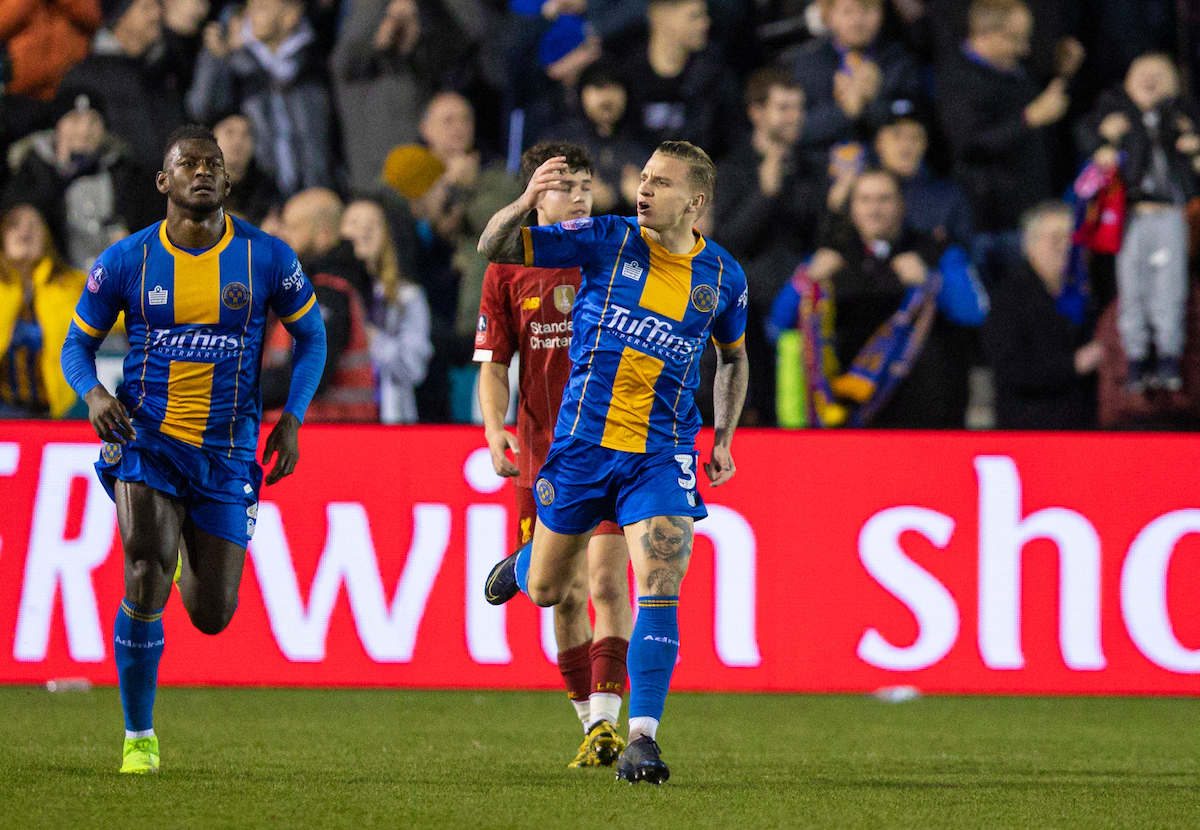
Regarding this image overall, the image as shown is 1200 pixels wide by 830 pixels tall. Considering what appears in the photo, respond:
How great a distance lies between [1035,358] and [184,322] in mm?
5635

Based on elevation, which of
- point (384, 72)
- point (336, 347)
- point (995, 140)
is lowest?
point (336, 347)

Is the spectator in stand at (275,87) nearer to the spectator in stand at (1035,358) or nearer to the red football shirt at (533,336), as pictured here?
the spectator in stand at (1035,358)

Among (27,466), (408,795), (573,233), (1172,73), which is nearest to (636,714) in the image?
(408,795)

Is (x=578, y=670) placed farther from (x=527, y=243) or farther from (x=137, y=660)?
(x=527, y=243)

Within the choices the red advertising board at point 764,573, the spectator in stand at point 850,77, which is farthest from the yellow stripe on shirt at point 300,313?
the spectator in stand at point 850,77

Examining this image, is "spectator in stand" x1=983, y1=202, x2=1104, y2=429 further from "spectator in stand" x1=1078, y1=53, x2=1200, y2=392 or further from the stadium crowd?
"spectator in stand" x1=1078, y1=53, x2=1200, y2=392

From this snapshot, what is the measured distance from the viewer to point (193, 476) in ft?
17.7

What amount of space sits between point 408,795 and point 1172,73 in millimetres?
7351

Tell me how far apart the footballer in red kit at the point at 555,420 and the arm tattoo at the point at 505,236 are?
2.65 feet

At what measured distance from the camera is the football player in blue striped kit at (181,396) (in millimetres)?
5305

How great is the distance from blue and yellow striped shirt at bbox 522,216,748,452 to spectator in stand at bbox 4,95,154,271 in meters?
5.62

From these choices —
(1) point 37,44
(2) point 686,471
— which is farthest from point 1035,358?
(1) point 37,44

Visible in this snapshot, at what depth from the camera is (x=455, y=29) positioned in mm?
10898

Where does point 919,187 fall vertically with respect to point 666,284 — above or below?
above
